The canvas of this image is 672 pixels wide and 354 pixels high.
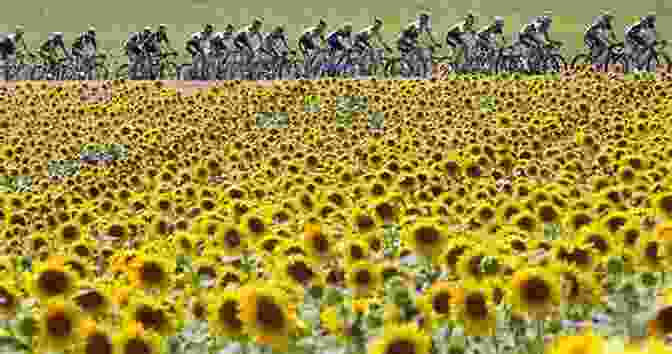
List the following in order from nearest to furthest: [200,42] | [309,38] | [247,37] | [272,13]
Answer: [309,38], [247,37], [200,42], [272,13]

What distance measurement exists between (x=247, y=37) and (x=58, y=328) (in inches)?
985

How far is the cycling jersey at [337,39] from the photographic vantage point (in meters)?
27.9

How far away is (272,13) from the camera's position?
60.1 metres

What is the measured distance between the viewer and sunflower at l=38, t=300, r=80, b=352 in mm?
4957

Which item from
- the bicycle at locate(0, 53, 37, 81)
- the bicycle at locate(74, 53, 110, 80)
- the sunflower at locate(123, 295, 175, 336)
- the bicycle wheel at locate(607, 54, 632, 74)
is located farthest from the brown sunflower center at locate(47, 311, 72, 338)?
the bicycle at locate(0, 53, 37, 81)

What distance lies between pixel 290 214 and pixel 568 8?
5036 centimetres

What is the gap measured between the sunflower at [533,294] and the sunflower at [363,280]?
94 cm

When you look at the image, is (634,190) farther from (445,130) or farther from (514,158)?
(445,130)

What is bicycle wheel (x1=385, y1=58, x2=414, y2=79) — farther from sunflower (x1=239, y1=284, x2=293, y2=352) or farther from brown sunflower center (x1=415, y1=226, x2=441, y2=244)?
sunflower (x1=239, y1=284, x2=293, y2=352)

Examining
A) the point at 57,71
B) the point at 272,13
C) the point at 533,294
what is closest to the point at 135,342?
the point at 533,294

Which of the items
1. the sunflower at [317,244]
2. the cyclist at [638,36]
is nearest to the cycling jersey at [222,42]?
the cyclist at [638,36]

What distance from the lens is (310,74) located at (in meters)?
29.0

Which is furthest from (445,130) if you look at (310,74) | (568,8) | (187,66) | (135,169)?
(568,8)

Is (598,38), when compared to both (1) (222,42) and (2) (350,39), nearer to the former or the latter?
(2) (350,39)
